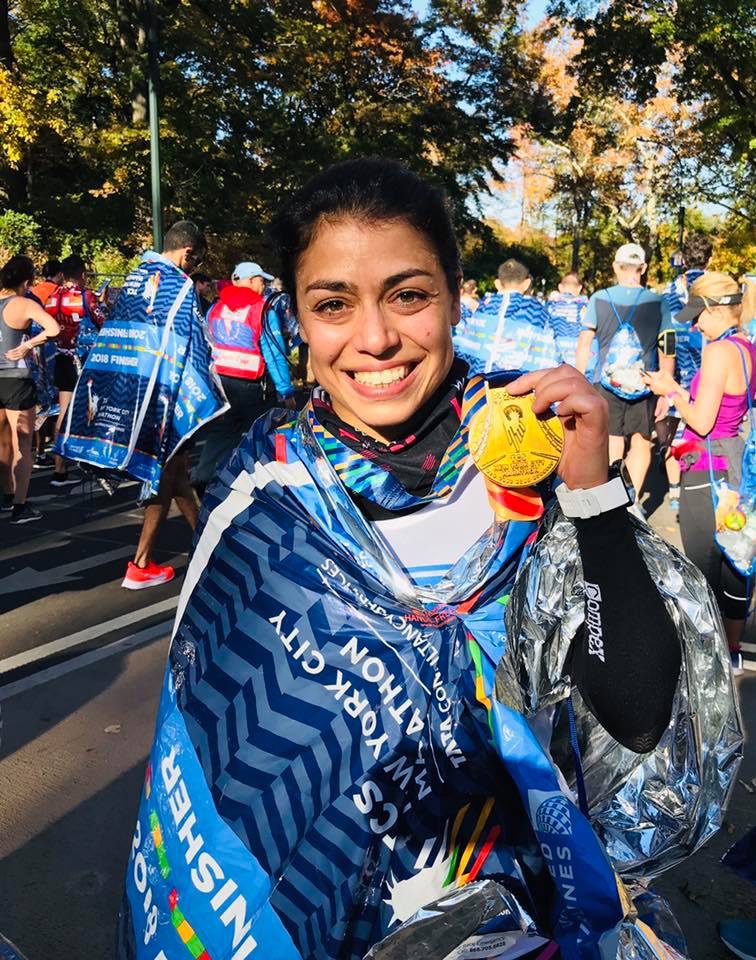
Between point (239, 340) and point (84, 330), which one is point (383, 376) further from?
point (84, 330)

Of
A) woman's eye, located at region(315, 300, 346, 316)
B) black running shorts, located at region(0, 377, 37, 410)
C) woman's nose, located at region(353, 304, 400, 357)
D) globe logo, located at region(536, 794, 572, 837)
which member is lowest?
black running shorts, located at region(0, 377, 37, 410)

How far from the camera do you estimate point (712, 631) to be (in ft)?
4.19

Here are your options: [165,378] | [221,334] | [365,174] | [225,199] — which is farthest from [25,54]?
[365,174]

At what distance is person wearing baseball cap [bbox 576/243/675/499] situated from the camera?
275 inches

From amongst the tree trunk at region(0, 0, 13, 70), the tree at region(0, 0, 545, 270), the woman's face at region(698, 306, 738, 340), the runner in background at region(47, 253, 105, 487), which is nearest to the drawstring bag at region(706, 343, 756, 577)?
the woman's face at region(698, 306, 738, 340)

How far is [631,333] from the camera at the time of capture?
7.00m

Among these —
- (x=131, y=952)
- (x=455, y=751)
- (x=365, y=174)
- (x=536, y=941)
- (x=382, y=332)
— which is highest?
(x=365, y=174)

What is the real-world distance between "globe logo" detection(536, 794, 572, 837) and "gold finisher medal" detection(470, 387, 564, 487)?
454mm

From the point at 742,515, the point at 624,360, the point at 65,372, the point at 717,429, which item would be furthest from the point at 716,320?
the point at 65,372

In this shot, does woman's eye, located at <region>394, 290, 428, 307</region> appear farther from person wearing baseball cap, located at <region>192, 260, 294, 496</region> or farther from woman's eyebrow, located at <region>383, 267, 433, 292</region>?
person wearing baseball cap, located at <region>192, 260, 294, 496</region>

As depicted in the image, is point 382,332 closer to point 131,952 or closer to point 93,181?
point 131,952

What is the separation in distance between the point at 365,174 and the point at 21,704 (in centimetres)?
344

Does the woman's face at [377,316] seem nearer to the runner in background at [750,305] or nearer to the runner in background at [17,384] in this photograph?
the runner in background at [750,305]

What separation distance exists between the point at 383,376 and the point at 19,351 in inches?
259
